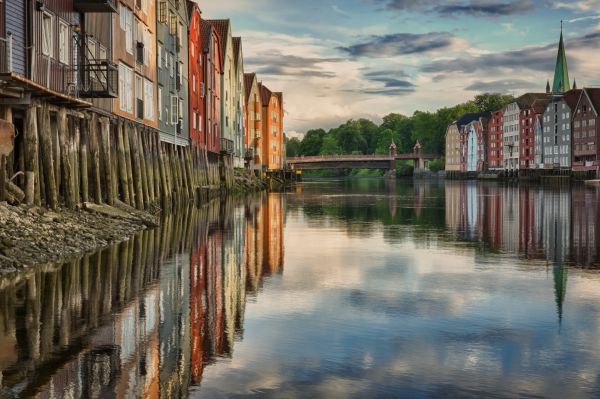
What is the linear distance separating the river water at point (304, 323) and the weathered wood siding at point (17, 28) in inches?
274

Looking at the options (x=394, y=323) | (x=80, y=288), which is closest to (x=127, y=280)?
(x=80, y=288)

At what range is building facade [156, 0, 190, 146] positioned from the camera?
47688 millimetres

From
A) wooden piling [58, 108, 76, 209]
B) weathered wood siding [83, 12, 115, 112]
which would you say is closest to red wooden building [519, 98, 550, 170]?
weathered wood siding [83, 12, 115, 112]

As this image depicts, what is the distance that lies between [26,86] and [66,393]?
602 inches

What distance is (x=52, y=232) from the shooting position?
20.0m

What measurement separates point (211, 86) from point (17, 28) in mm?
46572

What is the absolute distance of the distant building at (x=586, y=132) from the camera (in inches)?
5300

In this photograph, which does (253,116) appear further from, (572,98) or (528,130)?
(528,130)

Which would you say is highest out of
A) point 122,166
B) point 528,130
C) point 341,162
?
point 528,130

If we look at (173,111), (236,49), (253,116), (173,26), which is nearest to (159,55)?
(173,111)

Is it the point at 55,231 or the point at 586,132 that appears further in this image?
the point at 586,132

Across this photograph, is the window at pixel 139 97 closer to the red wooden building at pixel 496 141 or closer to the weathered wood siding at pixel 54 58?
the weathered wood siding at pixel 54 58

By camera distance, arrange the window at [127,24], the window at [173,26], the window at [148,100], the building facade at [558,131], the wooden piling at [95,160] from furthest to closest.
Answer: the building facade at [558,131]
the window at [173,26]
the window at [148,100]
the window at [127,24]
the wooden piling at [95,160]

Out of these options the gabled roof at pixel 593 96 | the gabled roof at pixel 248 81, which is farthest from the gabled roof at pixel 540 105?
the gabled roof at pixel 248 81
